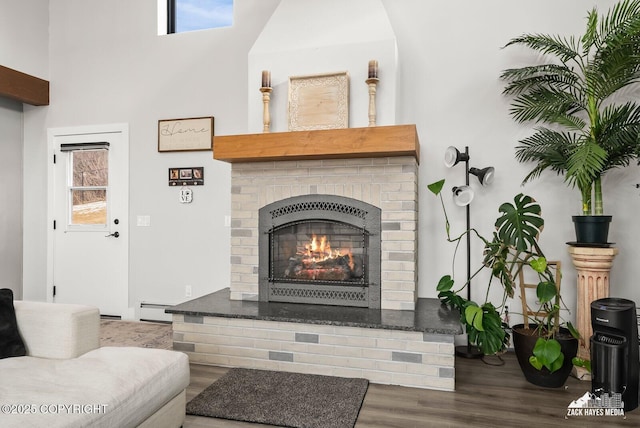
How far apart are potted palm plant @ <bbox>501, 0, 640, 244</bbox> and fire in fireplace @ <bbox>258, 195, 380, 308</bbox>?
1.34 m

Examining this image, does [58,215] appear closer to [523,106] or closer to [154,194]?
[154,194]

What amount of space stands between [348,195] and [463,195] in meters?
0.88

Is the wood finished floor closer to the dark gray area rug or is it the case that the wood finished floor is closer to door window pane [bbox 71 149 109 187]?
the dark gray area rug

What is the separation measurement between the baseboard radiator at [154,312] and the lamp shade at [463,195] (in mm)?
2956

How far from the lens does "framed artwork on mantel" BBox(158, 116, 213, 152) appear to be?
13.2 feet

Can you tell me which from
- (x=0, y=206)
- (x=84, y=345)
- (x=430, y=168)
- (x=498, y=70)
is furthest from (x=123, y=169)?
(x=498, y=70)

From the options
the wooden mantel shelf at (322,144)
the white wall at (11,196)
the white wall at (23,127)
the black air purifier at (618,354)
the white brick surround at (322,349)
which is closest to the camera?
the black air purifier at (618,354)

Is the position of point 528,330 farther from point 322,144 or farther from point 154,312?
point 154,312

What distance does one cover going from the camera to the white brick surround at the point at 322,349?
8.44 feet

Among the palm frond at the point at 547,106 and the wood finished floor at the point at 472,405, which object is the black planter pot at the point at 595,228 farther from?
the wood finished floor at the point at 472,405

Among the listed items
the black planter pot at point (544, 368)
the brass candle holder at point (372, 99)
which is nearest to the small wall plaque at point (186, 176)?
the brass candle holder at point (372, 99)

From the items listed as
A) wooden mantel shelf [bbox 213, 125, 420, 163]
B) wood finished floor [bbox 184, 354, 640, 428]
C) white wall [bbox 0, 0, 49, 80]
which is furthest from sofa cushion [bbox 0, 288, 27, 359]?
white wall [bbox 0, 0, 49, 80]

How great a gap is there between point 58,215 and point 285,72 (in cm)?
310

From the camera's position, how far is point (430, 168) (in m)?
3.53
